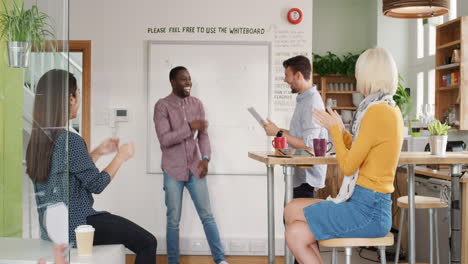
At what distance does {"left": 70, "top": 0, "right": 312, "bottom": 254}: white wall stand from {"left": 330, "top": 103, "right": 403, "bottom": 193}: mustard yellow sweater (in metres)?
2.56

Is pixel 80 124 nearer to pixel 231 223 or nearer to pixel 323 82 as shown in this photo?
pixel 231 223

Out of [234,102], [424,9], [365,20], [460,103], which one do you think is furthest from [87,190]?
[365,20]

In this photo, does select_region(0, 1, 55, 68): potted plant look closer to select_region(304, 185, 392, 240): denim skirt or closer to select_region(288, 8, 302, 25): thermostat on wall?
select_region(304, 185, 392, 240): denim skirt

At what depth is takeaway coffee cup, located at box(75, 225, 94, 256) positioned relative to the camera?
253cm

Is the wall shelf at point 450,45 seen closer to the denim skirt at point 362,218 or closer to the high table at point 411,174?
the high table at point 411,174

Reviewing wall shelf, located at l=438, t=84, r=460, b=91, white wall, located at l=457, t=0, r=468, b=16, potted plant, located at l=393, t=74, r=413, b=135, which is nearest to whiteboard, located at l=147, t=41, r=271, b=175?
wall shelf, located at l=438, t=84, r=460, b=91

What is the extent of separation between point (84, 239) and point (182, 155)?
219 centimetres

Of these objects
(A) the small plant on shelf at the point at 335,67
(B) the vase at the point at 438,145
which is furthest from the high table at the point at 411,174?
(A) the small plant on shelf at the point at 335,67

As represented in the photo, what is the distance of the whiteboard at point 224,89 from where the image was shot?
16.4 feet

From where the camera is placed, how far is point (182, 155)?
4695mm

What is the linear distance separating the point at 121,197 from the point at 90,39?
4.71 feet

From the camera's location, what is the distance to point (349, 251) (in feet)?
8.03

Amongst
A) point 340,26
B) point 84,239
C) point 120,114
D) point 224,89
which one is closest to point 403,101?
point 340,26

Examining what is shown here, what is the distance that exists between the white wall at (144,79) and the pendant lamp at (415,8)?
3.43 feet
